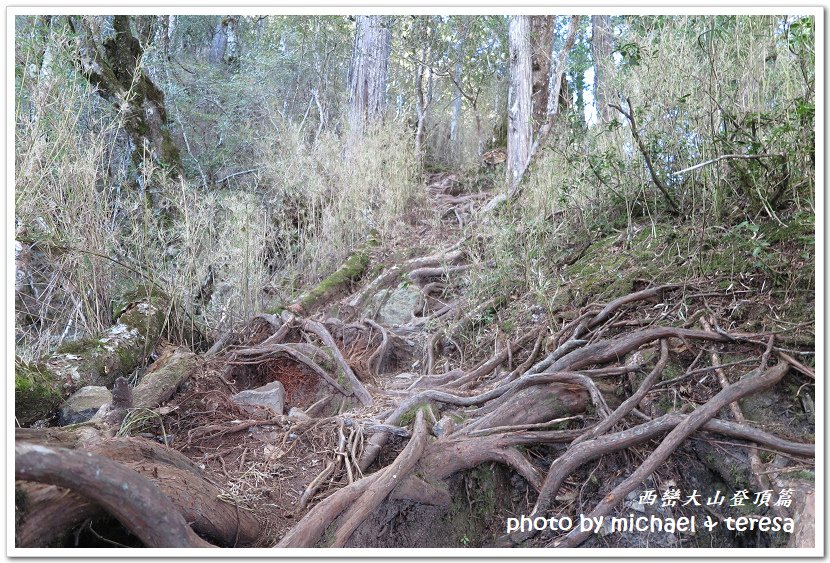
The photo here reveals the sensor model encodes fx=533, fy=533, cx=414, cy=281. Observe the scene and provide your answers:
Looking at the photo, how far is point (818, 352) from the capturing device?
5.01 feet

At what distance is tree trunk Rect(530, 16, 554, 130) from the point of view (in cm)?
472

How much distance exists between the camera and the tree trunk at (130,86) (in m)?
3.91

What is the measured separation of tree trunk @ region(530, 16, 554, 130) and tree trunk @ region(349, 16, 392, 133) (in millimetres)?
1771

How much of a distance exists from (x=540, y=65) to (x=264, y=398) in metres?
4.00

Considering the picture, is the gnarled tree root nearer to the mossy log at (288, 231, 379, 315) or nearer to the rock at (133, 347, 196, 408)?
the rock at (133, 347, 196, 408)

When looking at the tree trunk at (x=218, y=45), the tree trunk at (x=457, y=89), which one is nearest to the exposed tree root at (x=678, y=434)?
the tree trunk at (x=457, y=89)

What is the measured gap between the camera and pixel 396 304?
374cm

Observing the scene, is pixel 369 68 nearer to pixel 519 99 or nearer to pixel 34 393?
pixel 519 99

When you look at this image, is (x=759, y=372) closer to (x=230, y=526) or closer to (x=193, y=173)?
A: (x=230, y=526)

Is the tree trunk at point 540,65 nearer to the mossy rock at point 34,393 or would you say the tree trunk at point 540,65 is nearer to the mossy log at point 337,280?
the mossy log at point 337,280

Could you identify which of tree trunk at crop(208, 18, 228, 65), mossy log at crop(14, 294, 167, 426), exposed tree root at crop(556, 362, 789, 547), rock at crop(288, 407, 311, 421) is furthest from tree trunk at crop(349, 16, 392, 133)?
exposed tree root at crop(556, 362, 789, 547)

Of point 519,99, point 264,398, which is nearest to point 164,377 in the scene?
point 264,398
